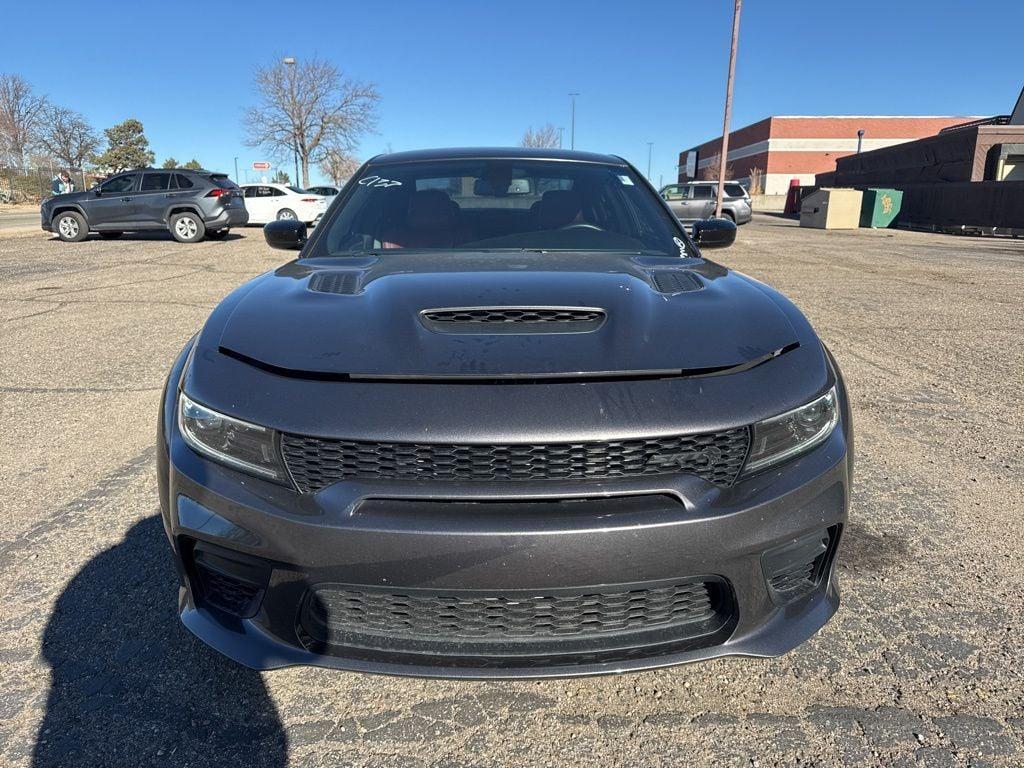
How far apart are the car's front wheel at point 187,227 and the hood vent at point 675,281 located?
16.4 metres

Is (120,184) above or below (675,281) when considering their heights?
above

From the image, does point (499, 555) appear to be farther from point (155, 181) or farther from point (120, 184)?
point (120, 184)

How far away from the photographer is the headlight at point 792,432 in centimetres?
157

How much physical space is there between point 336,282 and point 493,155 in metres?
1.44

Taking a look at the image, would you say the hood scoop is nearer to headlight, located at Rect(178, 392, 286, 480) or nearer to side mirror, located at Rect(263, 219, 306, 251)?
headlight, located at Rect(178, 392, 286, 480)

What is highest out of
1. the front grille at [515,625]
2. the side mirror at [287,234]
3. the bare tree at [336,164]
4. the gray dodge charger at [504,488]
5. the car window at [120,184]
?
the bare tree at [336,164]

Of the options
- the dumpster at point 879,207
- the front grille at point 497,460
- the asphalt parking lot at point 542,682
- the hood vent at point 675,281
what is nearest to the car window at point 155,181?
the asphalt parking lot at point 542,682

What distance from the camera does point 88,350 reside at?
5793 millimetres

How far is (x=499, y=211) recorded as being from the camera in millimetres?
3031

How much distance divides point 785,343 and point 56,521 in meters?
2.89

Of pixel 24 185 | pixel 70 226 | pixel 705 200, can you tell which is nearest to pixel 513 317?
pixel 70 226

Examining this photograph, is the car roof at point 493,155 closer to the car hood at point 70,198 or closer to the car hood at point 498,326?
the car hood at point 498,326

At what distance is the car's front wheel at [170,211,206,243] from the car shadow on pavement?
51.5 ft

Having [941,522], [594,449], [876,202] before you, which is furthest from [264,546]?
[876,202]
